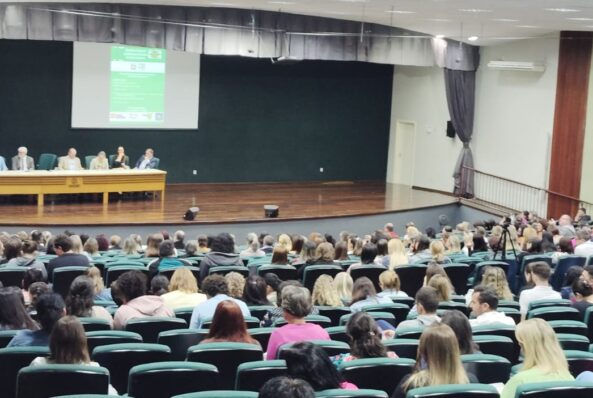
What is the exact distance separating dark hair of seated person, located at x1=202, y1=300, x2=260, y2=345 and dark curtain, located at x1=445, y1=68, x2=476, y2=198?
15580mm

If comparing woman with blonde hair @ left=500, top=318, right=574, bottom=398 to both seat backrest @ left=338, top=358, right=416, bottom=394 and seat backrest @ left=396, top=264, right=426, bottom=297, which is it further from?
seat backrest @ left=396, top=264, right=426, bottom=297

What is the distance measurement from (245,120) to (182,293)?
14960mm

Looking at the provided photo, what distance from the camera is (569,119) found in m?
17.9

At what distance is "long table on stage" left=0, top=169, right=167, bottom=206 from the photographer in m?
15.6

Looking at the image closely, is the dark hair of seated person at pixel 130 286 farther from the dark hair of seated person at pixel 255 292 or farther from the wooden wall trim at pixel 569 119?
the wooden wall trim at pixel 569 119

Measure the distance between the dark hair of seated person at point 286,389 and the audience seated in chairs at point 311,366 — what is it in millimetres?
879

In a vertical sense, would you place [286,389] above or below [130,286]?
above

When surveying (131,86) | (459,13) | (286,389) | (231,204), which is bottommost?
(231,204)

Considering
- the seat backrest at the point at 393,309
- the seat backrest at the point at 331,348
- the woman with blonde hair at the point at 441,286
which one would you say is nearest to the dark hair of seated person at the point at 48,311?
the seat backrest at the point at 331,348

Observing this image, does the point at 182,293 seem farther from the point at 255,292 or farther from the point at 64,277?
the point at 64,277

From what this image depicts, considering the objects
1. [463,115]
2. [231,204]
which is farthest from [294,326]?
[463,115]

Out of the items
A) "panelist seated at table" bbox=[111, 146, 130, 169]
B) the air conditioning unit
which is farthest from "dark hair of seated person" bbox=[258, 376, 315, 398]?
the air conditioning unit

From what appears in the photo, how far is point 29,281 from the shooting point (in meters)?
7.11

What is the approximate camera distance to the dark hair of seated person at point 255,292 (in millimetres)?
6840
